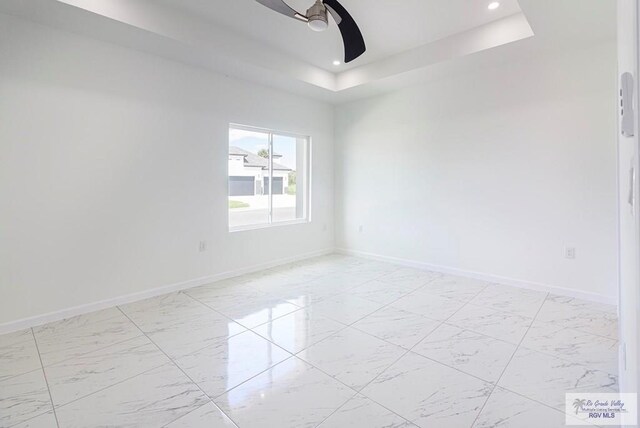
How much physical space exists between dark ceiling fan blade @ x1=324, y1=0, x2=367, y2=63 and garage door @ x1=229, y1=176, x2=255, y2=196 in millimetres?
2133

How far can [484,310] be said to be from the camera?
2924 millimetres

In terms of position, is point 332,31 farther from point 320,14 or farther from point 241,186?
point 241,186

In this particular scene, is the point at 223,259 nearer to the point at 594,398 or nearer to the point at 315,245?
the point at 315,245

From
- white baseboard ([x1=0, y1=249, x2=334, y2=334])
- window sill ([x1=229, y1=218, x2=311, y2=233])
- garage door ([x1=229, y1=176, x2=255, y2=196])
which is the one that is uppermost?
garage door ([x1=229, y1=176, x2=255, y2=196])

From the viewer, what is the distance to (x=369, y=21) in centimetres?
310

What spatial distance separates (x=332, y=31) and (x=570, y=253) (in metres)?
3.38

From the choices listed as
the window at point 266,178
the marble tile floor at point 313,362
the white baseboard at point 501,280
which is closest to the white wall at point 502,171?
the white baseboard at point 501,280

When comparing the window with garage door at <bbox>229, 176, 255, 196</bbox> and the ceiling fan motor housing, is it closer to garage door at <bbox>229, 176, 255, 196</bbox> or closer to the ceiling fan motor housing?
garage door at <bbox>229, 176, 255, 196</bbox>

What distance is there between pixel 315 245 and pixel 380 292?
1.91m

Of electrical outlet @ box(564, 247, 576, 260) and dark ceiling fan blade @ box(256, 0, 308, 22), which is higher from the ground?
dark ceiling fan blade @ box(256, 0, 308, 22)

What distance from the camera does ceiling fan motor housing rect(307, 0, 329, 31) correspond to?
2.16 meters

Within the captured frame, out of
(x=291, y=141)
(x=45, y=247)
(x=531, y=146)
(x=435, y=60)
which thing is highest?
(x=435, y=60)

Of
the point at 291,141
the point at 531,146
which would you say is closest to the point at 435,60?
the point at 531,146

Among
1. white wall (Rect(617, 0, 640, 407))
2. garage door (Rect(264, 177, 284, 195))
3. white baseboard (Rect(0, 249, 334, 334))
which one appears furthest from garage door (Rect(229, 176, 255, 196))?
white wall (Rect(617, 0, 640, 407))
